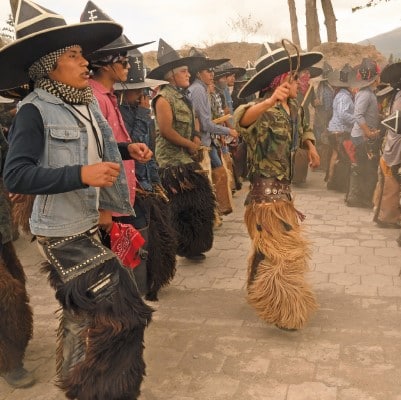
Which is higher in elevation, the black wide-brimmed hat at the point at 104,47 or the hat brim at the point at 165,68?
the black wide-brimmed hat at the point at 104,47

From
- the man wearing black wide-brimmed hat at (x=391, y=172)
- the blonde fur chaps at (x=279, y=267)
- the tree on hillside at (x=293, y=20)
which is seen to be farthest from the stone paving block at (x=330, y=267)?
the tree on hillside at (x=293, y=20)

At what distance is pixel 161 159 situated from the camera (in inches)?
224

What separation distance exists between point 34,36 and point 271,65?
1.99m

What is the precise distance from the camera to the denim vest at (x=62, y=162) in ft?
9.00

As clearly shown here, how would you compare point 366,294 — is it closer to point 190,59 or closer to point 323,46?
point 190,59

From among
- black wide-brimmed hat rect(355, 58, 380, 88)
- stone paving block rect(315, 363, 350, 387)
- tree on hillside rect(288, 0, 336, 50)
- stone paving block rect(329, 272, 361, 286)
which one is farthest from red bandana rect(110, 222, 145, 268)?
tree on hillside rect(288, 0, 336, 50)

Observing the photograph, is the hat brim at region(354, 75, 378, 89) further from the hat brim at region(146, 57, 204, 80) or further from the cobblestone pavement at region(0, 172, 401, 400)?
the hat brim at region(146, 57, 204, 80)

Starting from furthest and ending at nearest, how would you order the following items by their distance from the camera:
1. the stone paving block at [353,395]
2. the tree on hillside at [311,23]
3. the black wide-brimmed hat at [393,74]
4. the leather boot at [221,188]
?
1. the tree on hillside at [311,23]
2. the leather boot at [221,188]
3. the black wide-brimmed hat at [393,74]
4. the stone paving block at [353,395]

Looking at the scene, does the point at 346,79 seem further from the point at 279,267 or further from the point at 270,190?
the point at 279,267

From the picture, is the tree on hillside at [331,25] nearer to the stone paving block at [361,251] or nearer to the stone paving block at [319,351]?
the stone paving block at [361,251]

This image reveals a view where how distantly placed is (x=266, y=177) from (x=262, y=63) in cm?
93

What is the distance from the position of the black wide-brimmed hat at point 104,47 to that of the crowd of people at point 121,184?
11mm

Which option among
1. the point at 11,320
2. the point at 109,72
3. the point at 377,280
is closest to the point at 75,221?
the point at 11,320

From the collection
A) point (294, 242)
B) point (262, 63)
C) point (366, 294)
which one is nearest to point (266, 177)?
point (294, 242)
